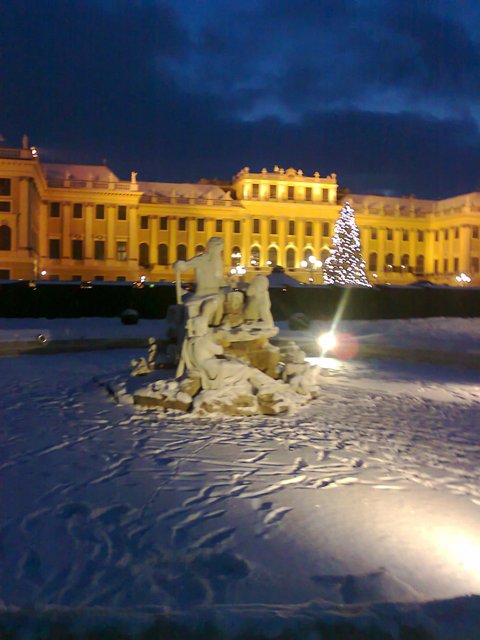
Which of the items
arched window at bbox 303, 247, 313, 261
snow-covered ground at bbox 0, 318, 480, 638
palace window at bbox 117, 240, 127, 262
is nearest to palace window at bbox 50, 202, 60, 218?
palace window at bbox 117, 240, 127, 262

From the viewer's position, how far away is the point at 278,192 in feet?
244

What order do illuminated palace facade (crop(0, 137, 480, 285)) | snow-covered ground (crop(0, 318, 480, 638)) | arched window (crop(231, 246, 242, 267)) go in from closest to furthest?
snow-covered ground (crop(0, 318, 480, 638)) < illuminated palace facade (crop(0, 137, 480, 285)) < arched window (crop(231, 246, 242, 267))

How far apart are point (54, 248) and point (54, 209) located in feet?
13.4

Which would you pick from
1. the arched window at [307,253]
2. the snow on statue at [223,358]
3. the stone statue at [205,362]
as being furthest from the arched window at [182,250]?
the stone statue at [205,362]

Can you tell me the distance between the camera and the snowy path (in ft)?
13.1

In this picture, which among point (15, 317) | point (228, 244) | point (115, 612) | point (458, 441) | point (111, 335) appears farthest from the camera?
point (228, 244)

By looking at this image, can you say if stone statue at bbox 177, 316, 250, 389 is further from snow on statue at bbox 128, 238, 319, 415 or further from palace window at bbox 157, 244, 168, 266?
palace window at bbox 157, 244, 168, 266

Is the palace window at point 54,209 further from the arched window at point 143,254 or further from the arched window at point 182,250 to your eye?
the arched window at point 182,250

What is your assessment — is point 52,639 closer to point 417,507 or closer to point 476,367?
point 417,507

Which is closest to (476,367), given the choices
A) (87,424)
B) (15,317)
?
(87,424)

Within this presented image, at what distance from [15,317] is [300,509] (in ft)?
82.3

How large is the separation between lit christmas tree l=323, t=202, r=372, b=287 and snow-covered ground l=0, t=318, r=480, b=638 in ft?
113

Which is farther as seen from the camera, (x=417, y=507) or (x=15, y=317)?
(x=15, y=317)

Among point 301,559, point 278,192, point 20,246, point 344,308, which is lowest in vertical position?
point 301,559
